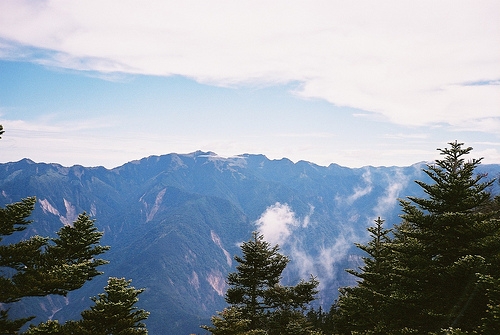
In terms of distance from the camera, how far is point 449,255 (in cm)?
1681

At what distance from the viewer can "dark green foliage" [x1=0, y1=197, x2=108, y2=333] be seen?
48.1ft

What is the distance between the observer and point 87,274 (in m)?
17.0

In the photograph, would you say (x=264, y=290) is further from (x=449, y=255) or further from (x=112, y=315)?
(x=449, y=255)

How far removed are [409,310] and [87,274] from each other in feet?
57.4

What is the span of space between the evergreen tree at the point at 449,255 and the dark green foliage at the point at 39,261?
54.1 feet

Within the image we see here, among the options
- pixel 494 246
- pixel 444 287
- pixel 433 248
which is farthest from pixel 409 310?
pixel 494 246

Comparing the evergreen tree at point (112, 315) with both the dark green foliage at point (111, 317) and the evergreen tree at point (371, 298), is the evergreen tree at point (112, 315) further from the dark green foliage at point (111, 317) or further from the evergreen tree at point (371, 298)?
the evergreen tree at point (371, 298)

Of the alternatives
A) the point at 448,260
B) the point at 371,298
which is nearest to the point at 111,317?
the point at 371,298

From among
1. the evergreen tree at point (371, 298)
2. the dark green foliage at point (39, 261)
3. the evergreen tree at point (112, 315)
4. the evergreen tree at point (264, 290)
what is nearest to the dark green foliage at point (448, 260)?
the evergreen tree at point (371, 298)

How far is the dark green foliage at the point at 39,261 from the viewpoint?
14.7m

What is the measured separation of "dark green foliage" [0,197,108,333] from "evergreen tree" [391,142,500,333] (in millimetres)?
16479

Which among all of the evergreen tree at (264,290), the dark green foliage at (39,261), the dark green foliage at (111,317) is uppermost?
the dark green foliage at (39,261)

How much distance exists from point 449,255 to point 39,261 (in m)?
21.3

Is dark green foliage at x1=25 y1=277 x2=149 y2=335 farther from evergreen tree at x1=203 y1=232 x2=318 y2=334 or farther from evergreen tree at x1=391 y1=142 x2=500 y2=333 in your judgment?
evergreen tree at x1=391 y1=142 x2=500 y2=333
